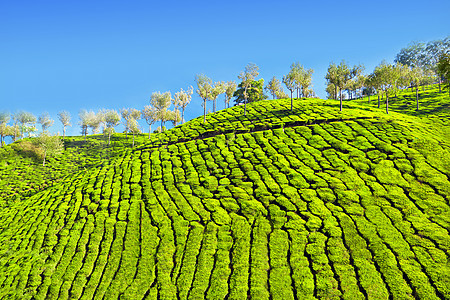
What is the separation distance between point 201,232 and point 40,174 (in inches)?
1944

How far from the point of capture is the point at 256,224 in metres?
27.7

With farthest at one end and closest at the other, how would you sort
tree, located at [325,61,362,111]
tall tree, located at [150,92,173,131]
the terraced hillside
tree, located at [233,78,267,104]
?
tree, located at [233,78,267,104] < tall tree, located at [150,92,173,131] < tree, located at [325,61,362,111] < the terraced hillside

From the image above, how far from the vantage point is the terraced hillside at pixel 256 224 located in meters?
21.7

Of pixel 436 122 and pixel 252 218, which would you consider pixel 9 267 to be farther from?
pixel 436 122

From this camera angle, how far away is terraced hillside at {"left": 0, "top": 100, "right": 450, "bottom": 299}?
21.7 m

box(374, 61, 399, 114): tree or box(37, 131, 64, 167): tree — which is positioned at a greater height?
box(374, 61, 399, 114): tree

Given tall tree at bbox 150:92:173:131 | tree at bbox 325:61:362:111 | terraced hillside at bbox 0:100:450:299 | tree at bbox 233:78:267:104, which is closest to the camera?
terraced hillside at bbox 0:100:450:299

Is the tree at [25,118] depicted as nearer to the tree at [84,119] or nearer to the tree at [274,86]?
the tree at [84,119]

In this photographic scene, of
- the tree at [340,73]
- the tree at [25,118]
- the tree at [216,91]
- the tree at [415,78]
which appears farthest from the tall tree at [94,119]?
the tree at [415,78]

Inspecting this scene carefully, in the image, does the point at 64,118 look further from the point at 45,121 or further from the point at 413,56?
the point at 413,56

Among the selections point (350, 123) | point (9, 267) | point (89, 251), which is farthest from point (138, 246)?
point (350, 123)

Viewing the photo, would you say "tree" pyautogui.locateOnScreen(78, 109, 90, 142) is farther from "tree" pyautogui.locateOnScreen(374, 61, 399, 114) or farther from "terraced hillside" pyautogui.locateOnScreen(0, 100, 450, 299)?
"tree" pyautogui.locateOnScreen(374, 61, 399, 114)

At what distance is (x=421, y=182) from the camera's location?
2969 centimetres

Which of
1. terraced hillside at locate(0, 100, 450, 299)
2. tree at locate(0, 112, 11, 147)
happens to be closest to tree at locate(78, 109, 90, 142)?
tree at locate(0, 112, 11, 147)
